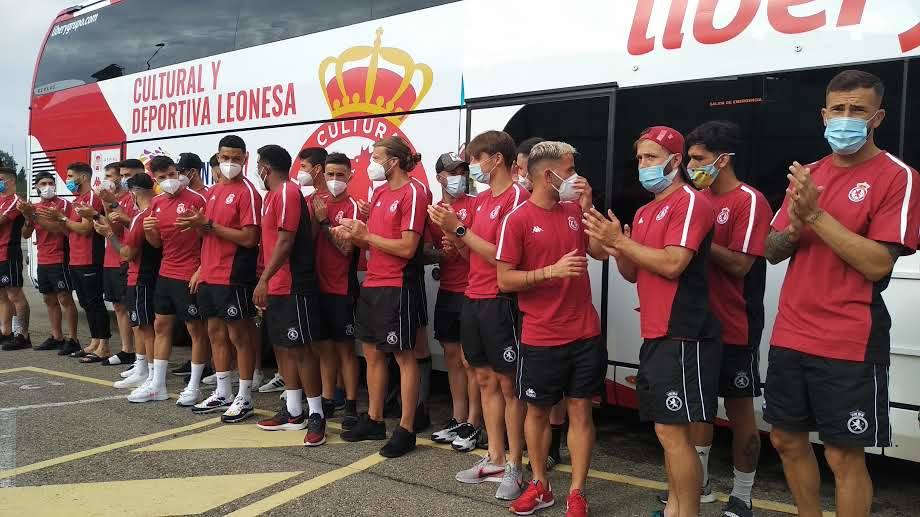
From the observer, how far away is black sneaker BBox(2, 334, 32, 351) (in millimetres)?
8406

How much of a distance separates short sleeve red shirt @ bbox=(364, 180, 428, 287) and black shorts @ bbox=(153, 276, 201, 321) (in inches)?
70.4

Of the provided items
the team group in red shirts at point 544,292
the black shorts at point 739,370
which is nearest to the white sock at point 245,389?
the team group in red shirts at point 544,292

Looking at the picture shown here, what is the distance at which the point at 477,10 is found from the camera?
539cm

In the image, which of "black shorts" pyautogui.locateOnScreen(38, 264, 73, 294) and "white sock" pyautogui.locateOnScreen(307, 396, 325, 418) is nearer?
"white sock" pyautogui.locateOnScreen(307, 396, 325, 418)

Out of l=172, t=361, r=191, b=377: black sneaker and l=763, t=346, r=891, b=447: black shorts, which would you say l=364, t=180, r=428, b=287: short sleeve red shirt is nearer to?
l=763, t=346, r=891, b=447: black shorts

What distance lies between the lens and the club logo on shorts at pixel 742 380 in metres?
3.56

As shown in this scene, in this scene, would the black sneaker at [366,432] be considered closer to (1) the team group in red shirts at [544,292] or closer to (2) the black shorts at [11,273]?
(1) the team group in red shirts at [544,292]

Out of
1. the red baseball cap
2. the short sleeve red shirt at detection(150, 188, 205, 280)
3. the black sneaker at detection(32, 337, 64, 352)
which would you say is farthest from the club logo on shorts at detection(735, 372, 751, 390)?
the black sneaker at detection(32, 337, 64, 352)

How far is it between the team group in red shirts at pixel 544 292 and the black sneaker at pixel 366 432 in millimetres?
15

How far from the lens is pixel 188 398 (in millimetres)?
5898

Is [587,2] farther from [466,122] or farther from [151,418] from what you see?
[151,418]

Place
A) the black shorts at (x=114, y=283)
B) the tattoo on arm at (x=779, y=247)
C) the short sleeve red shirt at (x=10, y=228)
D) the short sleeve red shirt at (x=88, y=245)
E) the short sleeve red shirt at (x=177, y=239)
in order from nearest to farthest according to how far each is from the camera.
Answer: the tattoo on arm at (x=779, y=247) < the short sleeve red shirt at (x=177, y=239) < the black shorts at (x=114, y=283) < the short sleeve red shirt at (x=88, y=245) < the short sleeve red shirt at (x=10, y=228)

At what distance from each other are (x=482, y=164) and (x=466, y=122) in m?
1.29

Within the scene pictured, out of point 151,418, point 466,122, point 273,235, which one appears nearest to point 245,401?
point 151,418
